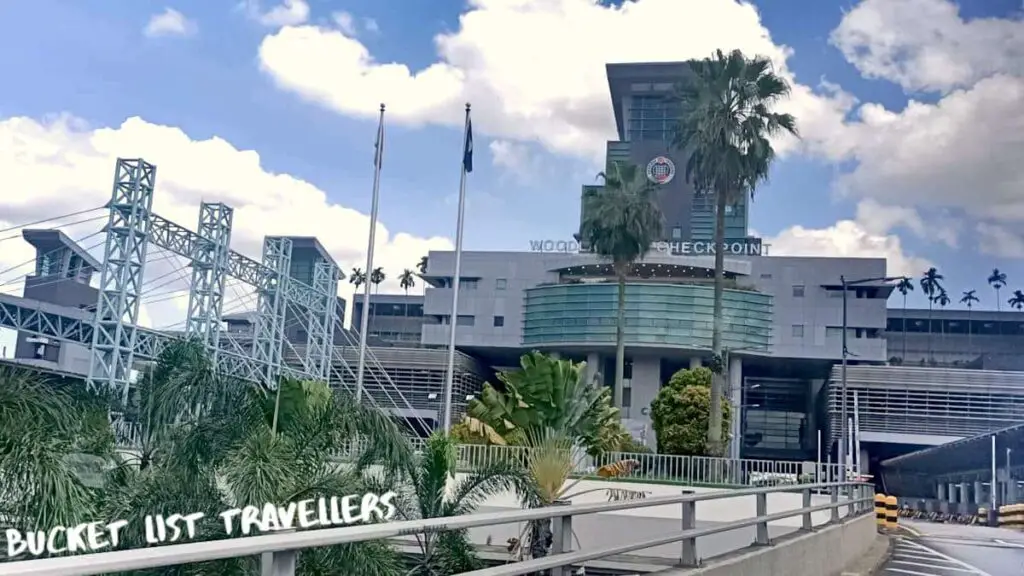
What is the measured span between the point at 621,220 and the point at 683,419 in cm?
1375

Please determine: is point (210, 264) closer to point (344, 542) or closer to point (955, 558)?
point (955, 558)

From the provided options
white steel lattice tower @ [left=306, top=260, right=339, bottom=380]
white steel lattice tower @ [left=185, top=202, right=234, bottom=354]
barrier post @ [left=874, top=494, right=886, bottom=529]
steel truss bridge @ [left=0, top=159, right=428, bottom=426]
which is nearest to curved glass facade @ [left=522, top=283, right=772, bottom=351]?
steel truss bridge @ [left=0, top=159, right=428, bottom=426]

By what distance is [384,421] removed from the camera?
11.9 m

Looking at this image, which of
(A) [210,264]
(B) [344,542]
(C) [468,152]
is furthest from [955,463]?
(B) [344,542]

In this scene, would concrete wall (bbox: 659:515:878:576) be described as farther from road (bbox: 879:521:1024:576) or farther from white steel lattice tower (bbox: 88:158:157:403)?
white steel lattice tower (bbox: 88:158:157:403)

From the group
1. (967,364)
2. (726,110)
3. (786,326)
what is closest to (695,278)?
(786,326)

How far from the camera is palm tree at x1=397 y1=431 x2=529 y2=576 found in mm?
11508

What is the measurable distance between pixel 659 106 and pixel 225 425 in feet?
341

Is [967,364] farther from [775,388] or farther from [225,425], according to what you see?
[225,425]

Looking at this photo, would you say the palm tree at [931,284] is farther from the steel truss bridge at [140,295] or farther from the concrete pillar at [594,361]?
the steel truss bridge at [140,295]

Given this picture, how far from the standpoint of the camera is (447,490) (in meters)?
14.6

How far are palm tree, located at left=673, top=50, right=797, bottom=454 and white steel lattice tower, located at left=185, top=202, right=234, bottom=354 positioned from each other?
19.8 metres

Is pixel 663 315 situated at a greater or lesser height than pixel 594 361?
greater

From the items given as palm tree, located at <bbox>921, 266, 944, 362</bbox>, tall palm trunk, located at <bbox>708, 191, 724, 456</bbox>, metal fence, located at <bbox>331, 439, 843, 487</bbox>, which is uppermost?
palm tree, located at <bbox>921, 266, 944, 362</bbox>
